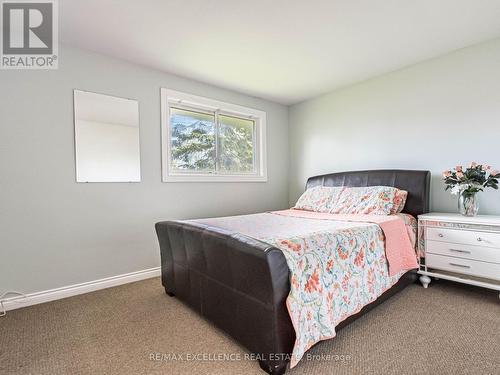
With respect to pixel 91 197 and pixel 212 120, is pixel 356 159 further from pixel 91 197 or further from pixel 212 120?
pixel 91 197

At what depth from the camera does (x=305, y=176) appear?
13.5 feet

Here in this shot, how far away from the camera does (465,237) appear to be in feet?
7.07

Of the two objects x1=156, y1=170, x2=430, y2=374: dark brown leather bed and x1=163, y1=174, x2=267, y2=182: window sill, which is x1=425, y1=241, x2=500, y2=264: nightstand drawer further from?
x1=163, y1=174, x2=267, y2=182: window sill

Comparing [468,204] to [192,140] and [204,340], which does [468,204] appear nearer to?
[204,340]

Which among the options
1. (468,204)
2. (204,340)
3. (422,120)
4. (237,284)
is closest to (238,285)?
(237,284)

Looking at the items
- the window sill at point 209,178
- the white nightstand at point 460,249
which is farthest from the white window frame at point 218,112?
the white nightstand at point 460,249

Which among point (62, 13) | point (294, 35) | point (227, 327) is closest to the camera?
point (227, 327)

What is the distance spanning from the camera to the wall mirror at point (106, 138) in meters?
2.44

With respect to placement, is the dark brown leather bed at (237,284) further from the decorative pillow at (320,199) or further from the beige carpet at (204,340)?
the decorative pillow at (320,199)

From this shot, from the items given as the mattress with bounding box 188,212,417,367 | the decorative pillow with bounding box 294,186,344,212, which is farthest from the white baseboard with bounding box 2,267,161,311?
the decorative pillow with bounding box 294,186,344,212

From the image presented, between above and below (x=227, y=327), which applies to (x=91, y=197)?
above

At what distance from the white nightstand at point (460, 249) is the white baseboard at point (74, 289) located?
2.84 m

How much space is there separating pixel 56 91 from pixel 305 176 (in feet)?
10.9

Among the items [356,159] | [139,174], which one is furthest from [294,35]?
[139,174]
